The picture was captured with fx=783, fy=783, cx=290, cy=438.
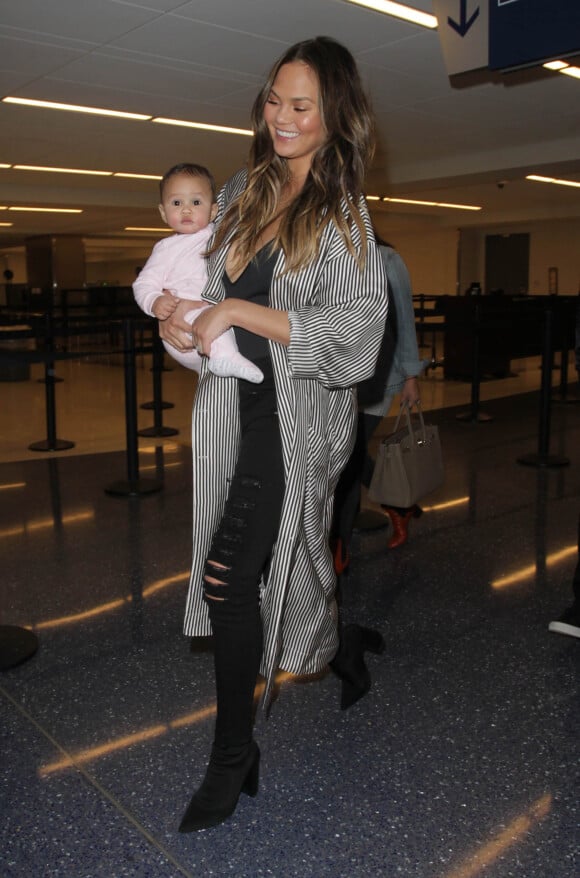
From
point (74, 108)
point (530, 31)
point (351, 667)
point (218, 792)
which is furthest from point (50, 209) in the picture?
point (218, 792)

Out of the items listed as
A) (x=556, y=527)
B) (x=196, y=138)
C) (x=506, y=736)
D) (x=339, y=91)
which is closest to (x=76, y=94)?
(x=196, y=138)

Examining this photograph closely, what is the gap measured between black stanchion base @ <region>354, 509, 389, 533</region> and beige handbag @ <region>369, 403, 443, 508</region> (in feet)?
2.07

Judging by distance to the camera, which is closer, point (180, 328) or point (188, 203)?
point (180, 328)

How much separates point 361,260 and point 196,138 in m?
8.41

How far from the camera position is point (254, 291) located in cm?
160

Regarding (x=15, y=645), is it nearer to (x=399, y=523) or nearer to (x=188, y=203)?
(x=188, y=203)

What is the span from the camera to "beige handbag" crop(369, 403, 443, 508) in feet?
10.3

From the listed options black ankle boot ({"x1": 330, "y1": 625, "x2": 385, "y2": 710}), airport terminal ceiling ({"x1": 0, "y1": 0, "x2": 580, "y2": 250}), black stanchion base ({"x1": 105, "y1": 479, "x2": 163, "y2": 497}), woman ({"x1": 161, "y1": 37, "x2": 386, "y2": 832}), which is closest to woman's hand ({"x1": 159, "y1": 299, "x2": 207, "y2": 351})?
woman ({"x1": 161, "y1": 37, "x2": 386, "y2": 832})

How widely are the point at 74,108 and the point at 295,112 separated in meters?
6.91

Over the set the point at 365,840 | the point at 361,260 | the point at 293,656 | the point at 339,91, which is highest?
the point at 339,91

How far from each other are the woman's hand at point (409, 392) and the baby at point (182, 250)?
1.51m

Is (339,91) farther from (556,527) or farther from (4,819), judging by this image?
(556,527)

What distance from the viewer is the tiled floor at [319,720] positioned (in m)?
1.64

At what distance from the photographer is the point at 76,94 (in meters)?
7.02
